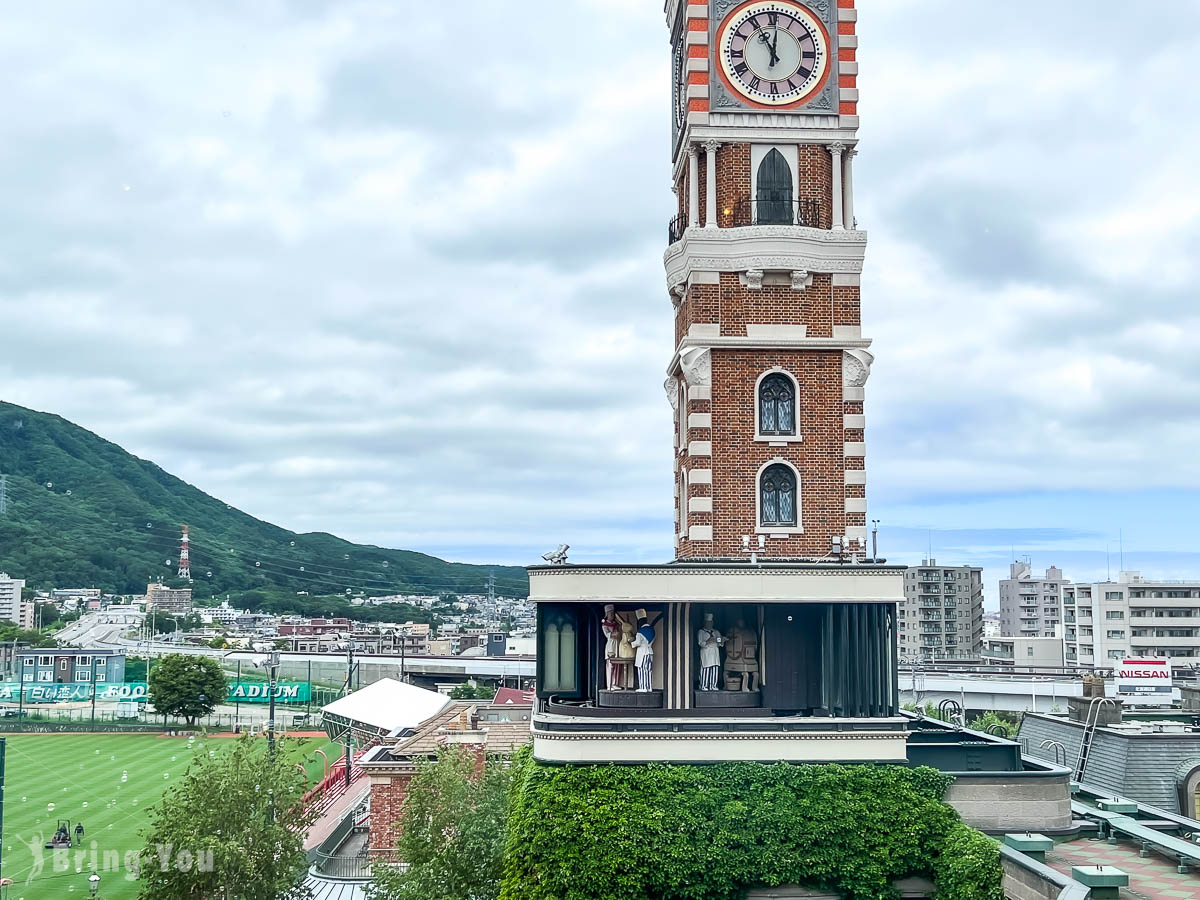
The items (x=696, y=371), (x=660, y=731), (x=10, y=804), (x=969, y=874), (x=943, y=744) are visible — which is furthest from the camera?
(x=10, y=804)

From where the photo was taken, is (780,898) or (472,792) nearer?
(780,898)

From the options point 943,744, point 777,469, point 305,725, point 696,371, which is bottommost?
point 305,725

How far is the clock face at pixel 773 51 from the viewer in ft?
128

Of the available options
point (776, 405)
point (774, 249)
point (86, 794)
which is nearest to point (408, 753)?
point (776, 405)

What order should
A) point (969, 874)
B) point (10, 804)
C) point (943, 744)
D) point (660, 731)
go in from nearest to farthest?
1. point (969, 874)
2. point (660, 731)
3. point (943, 744)
4. point (10, 804)

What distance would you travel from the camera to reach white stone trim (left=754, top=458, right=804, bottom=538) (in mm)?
37188

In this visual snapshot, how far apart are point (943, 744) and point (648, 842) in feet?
34.6

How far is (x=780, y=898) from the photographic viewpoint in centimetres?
3009

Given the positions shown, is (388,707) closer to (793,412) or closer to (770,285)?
(793,412)

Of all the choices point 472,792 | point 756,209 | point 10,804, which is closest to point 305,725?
point 10,804

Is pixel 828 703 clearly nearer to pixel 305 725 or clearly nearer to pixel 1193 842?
pixel 1193 842

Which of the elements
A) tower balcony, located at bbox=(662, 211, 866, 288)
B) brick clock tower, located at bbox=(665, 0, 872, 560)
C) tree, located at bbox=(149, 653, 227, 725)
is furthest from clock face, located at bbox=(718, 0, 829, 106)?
tree, located at bbox=(149, 653, 227, 725)

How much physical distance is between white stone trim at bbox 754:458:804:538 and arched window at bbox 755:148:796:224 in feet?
25.8

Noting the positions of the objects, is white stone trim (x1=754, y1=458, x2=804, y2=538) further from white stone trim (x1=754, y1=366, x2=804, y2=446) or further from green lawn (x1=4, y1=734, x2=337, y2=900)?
green lawn (x1=4, y1=734, x2=337, y2=900)
